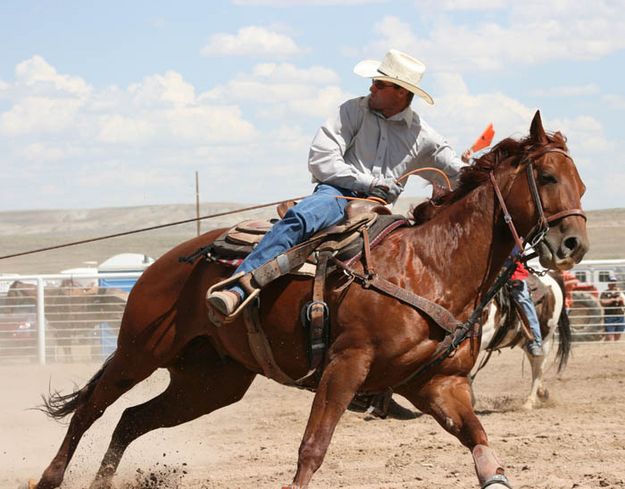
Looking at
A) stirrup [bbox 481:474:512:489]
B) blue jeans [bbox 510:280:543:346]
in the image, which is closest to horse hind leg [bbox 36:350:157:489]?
stirrup [bbox 481:474:512:489]

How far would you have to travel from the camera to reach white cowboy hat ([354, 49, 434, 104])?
5551 mm

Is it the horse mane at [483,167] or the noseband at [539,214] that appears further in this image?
the horse mane at [483,167]

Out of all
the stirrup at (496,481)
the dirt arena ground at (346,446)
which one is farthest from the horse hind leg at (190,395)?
the stirrup at (496,481)

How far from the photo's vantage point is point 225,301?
5.12 metres

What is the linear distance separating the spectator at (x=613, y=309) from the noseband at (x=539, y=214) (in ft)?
33.6

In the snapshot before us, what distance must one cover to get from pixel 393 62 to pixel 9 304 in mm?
9887

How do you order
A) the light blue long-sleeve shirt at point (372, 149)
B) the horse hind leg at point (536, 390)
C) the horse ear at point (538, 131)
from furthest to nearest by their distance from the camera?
the horse hind leg at point (536, 390)
the light blue long-sleeve shirt at point (372, 149)
the horse ear at point (538, 131)

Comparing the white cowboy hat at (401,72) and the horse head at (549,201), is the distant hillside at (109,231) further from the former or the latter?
the horse head at (549,201)

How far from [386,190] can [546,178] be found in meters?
1.05

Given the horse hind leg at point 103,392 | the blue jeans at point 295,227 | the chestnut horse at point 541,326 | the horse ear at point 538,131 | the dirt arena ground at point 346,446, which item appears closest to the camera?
the horse ear at point 538,131

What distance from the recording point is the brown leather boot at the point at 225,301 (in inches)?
201

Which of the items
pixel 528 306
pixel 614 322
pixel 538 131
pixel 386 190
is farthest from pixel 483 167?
pixel 614 322

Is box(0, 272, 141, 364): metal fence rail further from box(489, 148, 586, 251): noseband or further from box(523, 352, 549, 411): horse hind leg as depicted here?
box(489, 148, 586, 251): noseband

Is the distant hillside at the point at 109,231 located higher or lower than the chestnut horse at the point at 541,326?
lower
